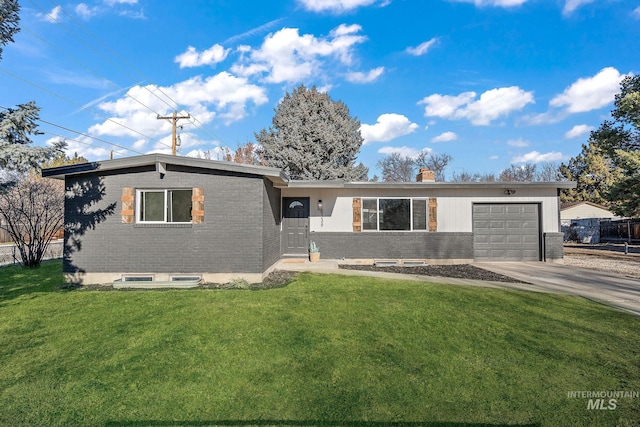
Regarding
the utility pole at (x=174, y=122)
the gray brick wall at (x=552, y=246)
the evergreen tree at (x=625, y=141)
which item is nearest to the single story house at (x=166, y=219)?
the gray brick wall at (x=552, y=246)

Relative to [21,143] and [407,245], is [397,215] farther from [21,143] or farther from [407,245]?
[21,143]

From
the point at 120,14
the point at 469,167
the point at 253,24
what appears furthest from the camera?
the point at 469,167

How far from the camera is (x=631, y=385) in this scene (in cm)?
296

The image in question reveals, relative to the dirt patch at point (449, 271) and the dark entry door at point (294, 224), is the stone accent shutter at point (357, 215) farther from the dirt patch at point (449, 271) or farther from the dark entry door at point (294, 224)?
the dark entry door at point (294, 224)

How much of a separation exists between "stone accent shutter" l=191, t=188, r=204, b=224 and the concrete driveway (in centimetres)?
739

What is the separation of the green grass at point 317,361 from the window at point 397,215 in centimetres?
480

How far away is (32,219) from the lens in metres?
11.5

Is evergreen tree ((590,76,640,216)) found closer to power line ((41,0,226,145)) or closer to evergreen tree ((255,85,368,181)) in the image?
evergreen tree ((255,85,368,181))

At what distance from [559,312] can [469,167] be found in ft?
136

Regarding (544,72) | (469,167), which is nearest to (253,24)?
(544,72)

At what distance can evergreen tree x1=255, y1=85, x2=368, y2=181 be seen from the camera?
2162 cm

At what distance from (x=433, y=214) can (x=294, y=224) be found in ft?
15.4

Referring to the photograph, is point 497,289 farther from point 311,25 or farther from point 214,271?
point 311,25

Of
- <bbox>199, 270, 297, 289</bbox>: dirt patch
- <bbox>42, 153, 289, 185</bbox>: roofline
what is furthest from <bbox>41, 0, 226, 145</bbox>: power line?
<bbox>199, 270, 297, 289</bbox>: dirt patch
